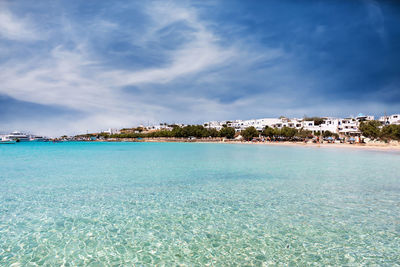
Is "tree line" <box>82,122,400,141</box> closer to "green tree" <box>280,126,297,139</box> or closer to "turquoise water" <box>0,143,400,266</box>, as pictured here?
"green tree" <box>280,126,297,139</box>

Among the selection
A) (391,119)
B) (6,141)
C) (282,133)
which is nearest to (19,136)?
(6,141)

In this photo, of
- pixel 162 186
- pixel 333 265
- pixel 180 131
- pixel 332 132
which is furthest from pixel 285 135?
pixel 333 265

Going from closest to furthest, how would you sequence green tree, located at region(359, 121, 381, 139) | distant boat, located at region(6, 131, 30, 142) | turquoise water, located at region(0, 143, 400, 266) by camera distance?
turquoise water, located at region(0, 143, 400, 266) < green tree, located at region(359, 121, 381, 139) < distant boat, located at region(6, 131, 30, 142)

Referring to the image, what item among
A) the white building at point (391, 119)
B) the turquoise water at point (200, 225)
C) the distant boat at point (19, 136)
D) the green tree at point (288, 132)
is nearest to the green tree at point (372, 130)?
the green tree at point (288, 132)

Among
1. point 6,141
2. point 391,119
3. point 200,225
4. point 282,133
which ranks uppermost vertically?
point 391,119

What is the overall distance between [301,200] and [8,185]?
16161 millimetres

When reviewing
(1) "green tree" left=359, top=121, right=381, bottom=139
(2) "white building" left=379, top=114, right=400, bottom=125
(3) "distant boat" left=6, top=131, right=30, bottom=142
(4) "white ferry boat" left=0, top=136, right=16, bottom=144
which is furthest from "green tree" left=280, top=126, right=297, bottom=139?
(3) "distant boat" left=6, top=131, right=30, bottom=142

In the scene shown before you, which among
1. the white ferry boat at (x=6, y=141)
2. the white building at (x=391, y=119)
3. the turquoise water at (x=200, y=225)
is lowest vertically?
the turquoise water at (x=200, y=225)

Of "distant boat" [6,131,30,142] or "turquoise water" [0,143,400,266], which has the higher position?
"distant boat" [6,131,30,142]

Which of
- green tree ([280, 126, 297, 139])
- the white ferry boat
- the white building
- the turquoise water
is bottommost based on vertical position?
the turquoise water

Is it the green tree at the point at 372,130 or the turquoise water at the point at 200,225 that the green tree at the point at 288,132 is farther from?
the turquoise water at the point at 200,225

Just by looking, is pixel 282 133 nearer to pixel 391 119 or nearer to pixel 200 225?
pixel 391 119

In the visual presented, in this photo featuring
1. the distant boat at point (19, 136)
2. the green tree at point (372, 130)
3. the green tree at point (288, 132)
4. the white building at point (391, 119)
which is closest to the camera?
the green tree at point (372, 130)

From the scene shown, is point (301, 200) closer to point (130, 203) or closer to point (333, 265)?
point (333, 265)
